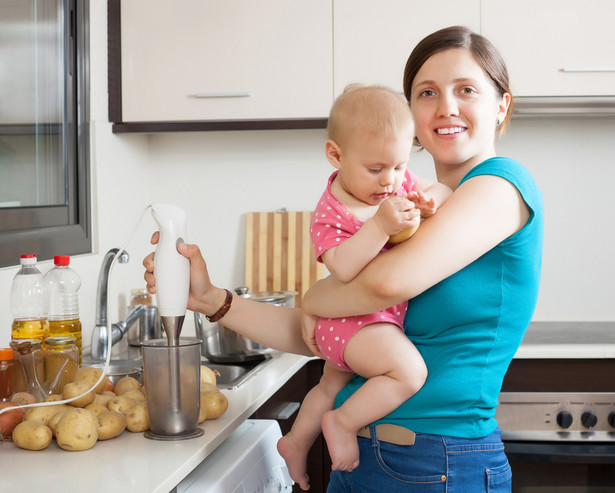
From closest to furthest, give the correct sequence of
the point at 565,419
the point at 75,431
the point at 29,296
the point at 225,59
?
the point at 75,431
the point at 29,296
the point at 565,419
the point at 225,59

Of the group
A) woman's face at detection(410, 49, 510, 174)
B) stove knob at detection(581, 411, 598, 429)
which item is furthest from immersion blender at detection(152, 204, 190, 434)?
stove knob at detection(581, 411, 598, 429)

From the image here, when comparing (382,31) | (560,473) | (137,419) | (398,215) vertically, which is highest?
(382,31)

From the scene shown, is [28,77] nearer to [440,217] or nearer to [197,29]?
[197,29]

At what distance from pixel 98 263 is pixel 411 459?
1.44m

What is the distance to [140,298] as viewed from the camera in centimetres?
244

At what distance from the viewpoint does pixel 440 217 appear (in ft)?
3.62

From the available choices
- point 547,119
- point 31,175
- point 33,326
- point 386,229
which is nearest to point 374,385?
point 386,229

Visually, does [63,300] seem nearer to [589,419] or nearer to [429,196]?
[429,196]

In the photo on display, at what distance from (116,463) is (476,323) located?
59 centimetres

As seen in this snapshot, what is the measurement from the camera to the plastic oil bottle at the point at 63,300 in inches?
67.6

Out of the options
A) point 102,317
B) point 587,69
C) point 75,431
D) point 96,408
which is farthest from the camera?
point 587,69

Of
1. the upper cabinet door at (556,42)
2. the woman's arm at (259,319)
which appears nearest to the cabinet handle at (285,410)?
the woman's arm at (259,319)

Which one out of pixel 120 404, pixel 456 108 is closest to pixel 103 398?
pixel 120 404

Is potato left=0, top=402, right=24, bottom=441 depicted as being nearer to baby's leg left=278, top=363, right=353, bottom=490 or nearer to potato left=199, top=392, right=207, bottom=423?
potato left=199, top=392, right=207, bottom=423
